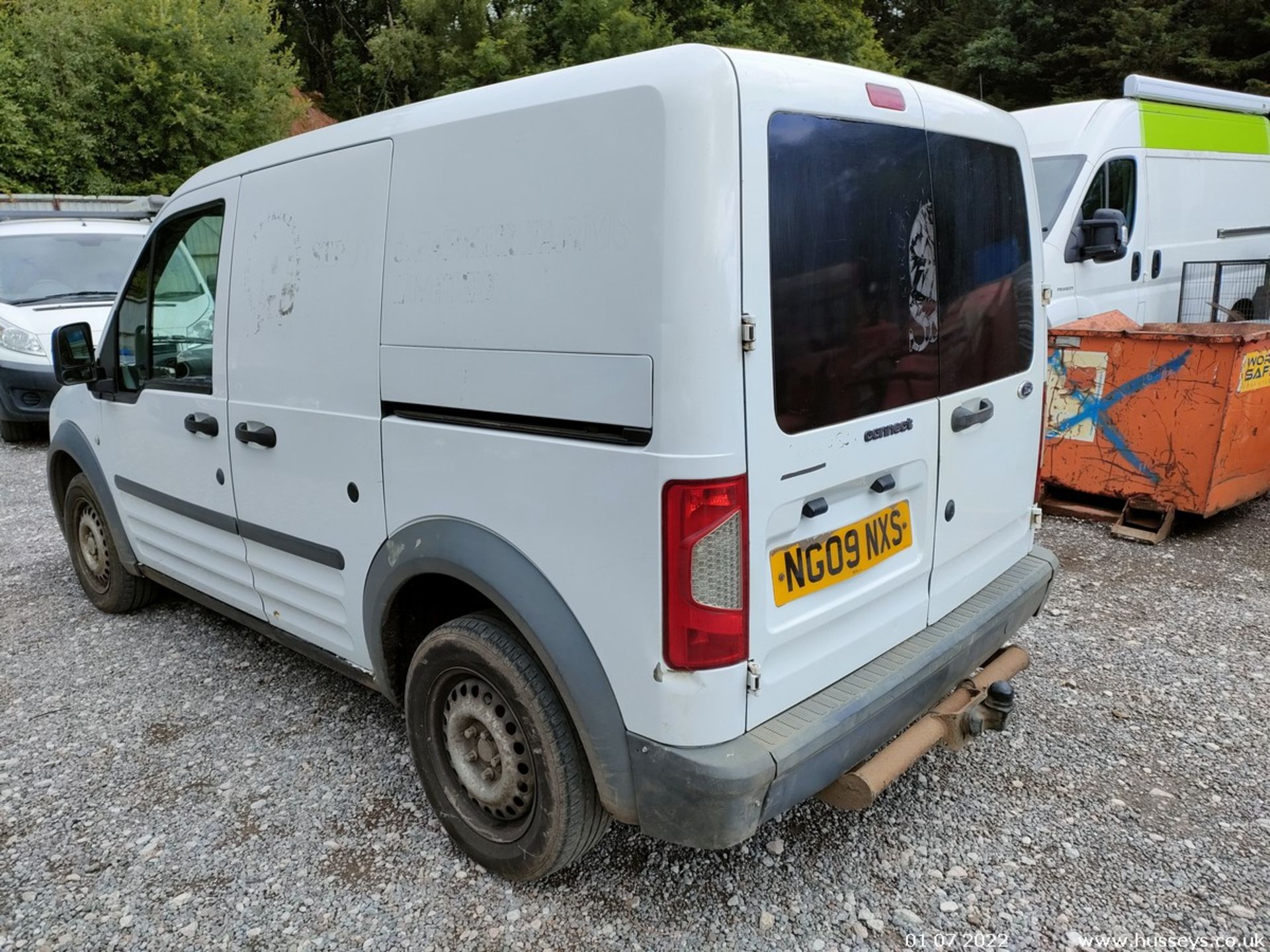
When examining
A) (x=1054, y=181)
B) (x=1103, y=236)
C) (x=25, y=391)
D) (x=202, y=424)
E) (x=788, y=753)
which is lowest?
(x=788, y=753)

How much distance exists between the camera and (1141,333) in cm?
510

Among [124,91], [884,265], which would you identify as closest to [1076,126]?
[884,265]

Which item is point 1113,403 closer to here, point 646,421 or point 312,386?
point 646,421

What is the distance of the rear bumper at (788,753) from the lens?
2010 millimetres

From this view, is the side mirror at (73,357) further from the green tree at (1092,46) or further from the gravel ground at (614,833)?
the green tree at (1092,46)

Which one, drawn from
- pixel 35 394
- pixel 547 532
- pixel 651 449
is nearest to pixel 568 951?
pixel 547 532

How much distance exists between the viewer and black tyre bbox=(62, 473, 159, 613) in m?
4.41

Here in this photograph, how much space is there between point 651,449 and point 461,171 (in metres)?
0.96

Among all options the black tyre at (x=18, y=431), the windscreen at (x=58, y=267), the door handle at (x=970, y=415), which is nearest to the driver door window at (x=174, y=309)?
the door handle at (x=970, y=415)

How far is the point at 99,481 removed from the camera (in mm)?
4215

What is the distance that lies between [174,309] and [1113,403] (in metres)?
4.95

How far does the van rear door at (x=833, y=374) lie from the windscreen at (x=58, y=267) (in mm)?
8591

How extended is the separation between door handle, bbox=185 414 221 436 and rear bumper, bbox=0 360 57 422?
6025mm

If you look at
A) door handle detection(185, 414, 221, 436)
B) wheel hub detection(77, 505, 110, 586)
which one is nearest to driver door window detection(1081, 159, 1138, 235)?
door handle detection(185, 414, 221, 436)
